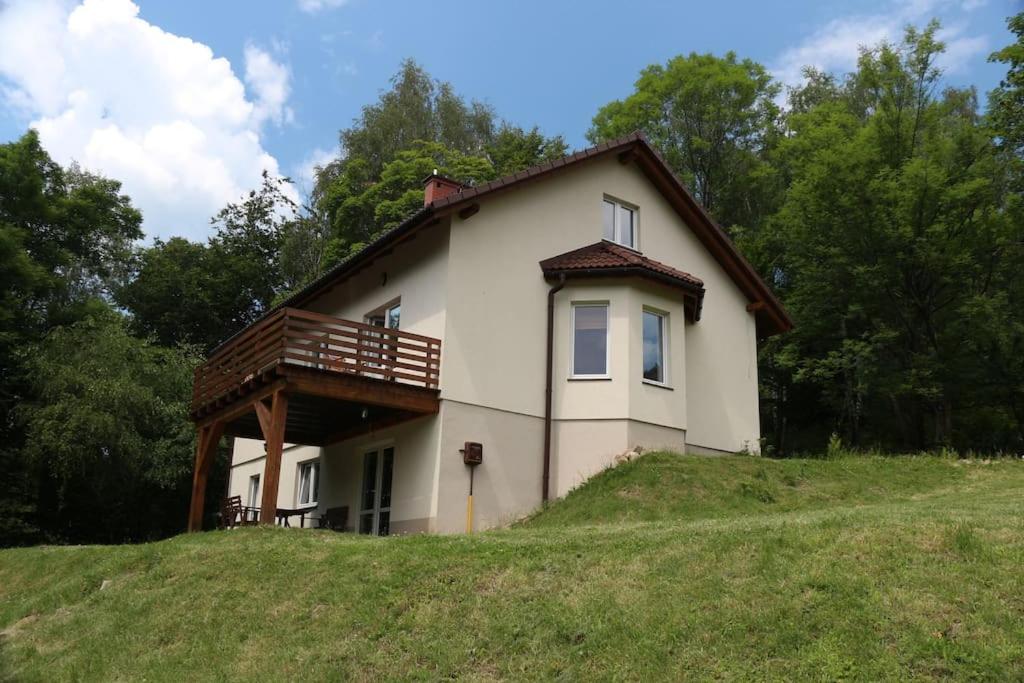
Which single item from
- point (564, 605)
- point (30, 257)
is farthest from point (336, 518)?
point (30, 257)

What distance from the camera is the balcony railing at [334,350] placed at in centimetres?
1490

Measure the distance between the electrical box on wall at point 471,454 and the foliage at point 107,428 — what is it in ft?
42.7

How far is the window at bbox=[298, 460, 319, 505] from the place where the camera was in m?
20.8

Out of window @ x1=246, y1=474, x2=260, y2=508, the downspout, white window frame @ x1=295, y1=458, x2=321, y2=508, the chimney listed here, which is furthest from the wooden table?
the chimney

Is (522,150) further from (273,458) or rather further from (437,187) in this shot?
(273,458)

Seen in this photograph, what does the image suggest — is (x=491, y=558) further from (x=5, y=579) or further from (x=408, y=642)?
(x=5, y=579)

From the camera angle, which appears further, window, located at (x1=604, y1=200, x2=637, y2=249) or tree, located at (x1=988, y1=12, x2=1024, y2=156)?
tree, located at (x1=988, y1=12, x2=1024, y2=156)

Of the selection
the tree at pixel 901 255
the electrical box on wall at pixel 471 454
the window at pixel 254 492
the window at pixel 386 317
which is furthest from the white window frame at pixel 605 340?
the window at pixel 254 492

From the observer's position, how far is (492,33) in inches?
726

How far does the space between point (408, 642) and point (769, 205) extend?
101 feet

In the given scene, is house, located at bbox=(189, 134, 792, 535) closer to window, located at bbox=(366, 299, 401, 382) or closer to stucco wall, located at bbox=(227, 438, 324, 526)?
window, located at bbox=(366, 299, 401, 382)

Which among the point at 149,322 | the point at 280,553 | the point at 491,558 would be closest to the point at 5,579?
the point at 280,553

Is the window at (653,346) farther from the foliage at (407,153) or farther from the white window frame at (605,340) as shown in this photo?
the foliage at (407,153)

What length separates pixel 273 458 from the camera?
46.8 feet
